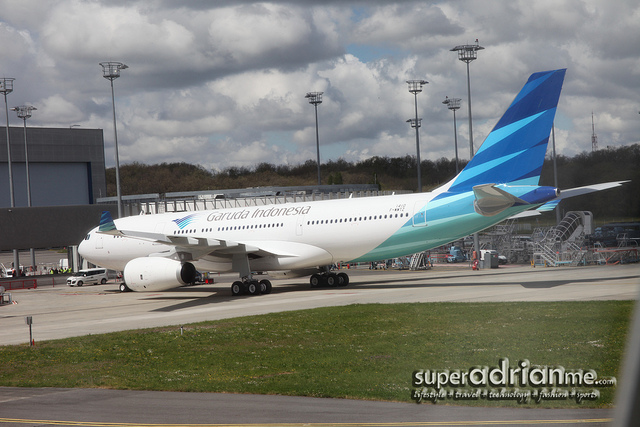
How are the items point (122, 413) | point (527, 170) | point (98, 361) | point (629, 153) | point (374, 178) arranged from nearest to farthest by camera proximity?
point (629, 153) → point (122, 413) → point (98, 361) → point (527, 170) → point (374, 178)

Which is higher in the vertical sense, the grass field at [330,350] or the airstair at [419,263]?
the grass field at [330,350]

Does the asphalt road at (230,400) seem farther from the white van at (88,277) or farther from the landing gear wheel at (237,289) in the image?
the white van at (88,277)

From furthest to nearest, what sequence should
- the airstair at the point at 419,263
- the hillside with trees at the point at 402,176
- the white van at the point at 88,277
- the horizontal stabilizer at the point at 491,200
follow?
the airstair at the point at 419,263
the white van at the point at 88,277
the horizontal stabilizer at the point at 491,200
the hillside with trees at the point at 402,176

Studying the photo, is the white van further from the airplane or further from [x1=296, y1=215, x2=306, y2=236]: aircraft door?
[x1=296, y1=215, x2=306, y2=236]: aircraft door

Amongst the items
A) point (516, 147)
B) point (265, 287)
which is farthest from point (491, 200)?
point (265, 287)

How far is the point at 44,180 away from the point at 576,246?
72863 mm

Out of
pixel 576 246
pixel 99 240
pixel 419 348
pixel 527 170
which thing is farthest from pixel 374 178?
pixel 419 348

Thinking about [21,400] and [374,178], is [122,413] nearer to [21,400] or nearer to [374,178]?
[21,400]

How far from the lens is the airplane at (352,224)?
79.1ft

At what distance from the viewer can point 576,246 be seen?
3931 centimetres

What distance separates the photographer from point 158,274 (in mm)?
29078
